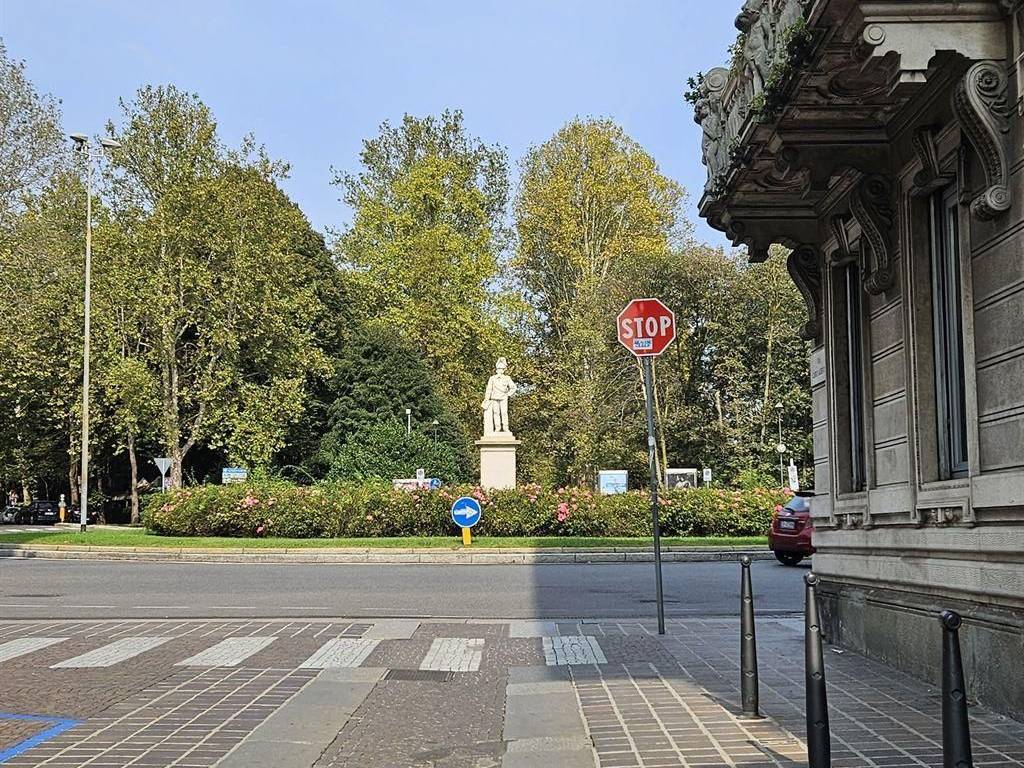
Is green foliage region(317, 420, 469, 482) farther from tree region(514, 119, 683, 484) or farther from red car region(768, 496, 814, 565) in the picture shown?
red car region(768, 496, 814, 565)

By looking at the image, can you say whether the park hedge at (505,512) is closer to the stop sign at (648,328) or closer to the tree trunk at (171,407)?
the tree trunk at (171,407)

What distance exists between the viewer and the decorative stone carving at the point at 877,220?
29.7 ft

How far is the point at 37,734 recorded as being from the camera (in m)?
6.89

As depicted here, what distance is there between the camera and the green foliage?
49.4m

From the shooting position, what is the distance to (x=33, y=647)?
→ 11109 mm

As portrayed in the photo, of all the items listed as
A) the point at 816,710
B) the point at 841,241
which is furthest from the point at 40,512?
the point at 816,710

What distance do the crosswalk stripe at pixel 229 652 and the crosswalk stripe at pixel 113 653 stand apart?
0.58 m

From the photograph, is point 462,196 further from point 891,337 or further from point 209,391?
point 891,337

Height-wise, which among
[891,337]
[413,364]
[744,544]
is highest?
[413,364]

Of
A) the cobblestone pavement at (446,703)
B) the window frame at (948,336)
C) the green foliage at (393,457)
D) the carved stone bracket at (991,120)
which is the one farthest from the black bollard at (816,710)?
the green foliage at (393,457)

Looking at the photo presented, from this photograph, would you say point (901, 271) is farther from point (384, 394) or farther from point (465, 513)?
point (384, 394)

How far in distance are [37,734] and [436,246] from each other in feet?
150

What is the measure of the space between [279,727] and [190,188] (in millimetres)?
38851

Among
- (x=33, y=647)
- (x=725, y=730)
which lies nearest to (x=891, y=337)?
(x=725, y=730)
